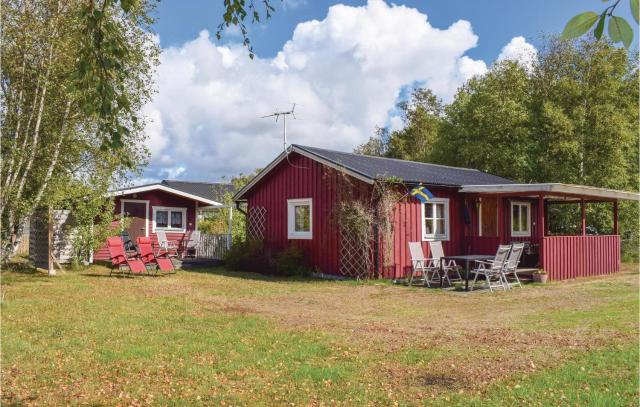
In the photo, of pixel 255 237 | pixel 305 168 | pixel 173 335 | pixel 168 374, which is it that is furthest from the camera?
pixel 255 237

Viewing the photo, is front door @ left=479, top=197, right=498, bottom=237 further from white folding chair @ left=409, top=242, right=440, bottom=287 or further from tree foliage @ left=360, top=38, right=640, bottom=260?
tree foliage @ left=360, top=38, right=640, bottom=260

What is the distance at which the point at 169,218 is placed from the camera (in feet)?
69.4

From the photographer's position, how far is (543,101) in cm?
2678

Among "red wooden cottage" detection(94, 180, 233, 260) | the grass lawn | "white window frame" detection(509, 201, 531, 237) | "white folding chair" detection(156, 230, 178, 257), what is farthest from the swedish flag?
"red wooden cottage" detection(94, 180, 233, 260)

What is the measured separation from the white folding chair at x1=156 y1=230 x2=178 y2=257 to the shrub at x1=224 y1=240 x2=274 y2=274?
8.55 ft

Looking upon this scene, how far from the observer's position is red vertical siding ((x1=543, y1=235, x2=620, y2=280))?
14586 mm

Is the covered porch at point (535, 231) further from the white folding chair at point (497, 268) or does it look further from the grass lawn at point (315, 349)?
the grass lawn at point (315, 349)

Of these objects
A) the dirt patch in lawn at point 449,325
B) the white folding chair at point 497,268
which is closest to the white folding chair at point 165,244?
the dirt patch in lawn at point 449,325

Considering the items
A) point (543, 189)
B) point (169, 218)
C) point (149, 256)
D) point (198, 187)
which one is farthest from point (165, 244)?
point (198, 187)

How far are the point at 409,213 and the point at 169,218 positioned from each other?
405 inches

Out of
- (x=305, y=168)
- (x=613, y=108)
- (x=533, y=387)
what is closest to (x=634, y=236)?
(x=613, y=108)

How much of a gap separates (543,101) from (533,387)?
80.8ft

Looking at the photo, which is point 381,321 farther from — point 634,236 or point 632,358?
point 634,236

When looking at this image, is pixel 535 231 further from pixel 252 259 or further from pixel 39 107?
pixel 39 107
